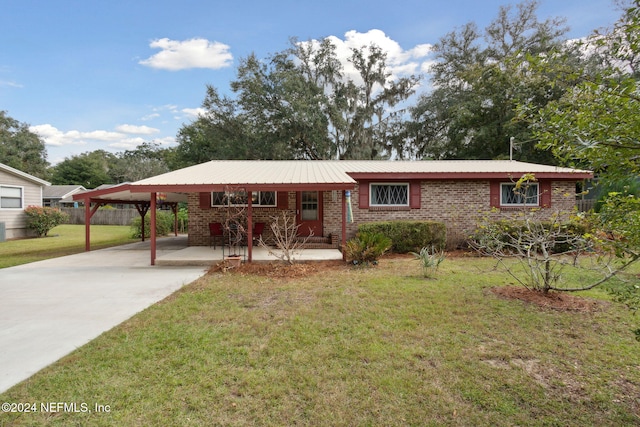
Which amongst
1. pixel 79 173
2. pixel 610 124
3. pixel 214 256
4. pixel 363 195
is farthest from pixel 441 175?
pixel 79 173

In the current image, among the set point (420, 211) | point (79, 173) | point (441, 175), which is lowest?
point (420, 211)

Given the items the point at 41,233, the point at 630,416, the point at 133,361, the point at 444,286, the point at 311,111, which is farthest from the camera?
the point at 311,111

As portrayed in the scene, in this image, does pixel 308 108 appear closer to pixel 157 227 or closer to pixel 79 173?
pixel 157 227

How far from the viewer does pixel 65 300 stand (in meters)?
5.43

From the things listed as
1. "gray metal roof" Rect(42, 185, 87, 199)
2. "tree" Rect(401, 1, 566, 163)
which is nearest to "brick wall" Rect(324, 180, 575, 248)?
"tree" Rect(401, 1, 566, 163)

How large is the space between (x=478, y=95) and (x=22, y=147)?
174 ft

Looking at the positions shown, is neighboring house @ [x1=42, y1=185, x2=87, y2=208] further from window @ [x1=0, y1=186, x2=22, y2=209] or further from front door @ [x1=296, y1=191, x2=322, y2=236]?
front door @ [x1=296, y1=191, x2=322, y2=236]

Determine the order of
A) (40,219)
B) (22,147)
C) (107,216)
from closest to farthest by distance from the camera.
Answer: (40,219), (107,216), (22,147)

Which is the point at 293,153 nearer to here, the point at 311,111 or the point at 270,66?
the point at 311,111

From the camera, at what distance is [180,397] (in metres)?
2.65

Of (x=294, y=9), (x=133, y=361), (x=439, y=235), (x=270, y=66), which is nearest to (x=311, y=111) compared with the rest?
(x=270, y=66)

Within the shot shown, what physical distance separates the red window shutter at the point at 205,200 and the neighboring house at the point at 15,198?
1100cm

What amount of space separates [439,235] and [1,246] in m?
17.3

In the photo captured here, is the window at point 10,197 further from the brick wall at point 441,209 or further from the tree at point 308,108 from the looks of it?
the brick wall at point 441,209
